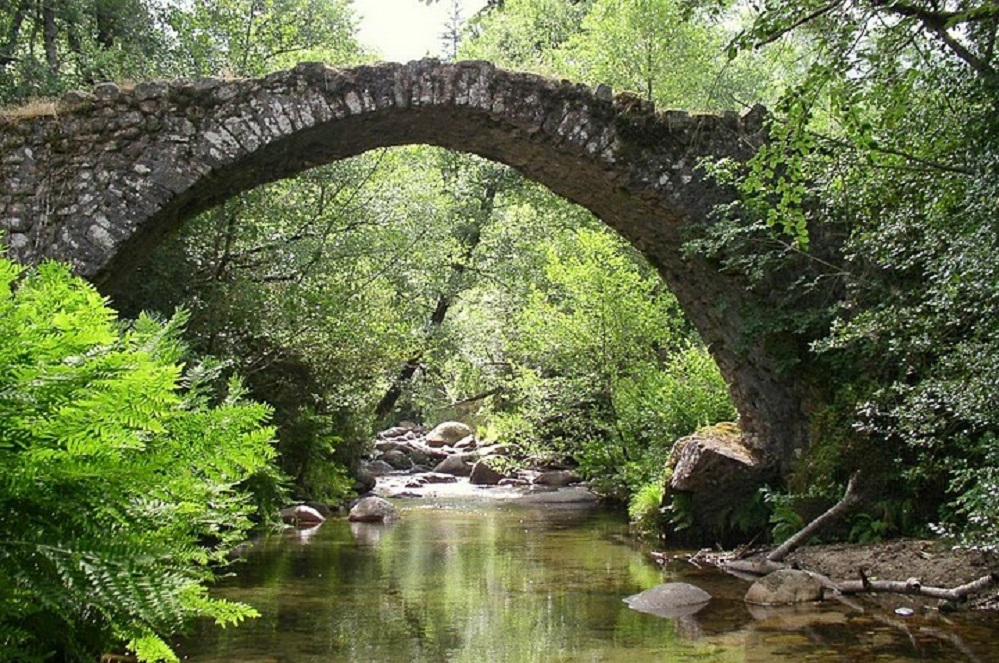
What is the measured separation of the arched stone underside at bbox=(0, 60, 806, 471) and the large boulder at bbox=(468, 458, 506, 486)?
8054mm

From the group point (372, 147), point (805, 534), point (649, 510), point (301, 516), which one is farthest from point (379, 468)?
point (805, 534)

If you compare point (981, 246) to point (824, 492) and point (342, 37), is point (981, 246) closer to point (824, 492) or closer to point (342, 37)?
point (824, 492)

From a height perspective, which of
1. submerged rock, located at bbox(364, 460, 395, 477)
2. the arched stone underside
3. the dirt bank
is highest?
the arched stone underside

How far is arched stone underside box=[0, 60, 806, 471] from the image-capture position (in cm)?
777

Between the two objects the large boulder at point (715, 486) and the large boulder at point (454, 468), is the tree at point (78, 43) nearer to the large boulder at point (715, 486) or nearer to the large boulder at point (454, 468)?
the large boulder at point (715, 486)

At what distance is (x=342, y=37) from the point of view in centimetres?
1614

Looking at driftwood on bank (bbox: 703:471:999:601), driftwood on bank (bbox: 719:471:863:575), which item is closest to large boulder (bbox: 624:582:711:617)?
driftwood on bank (bbox: 703:471:999:601)

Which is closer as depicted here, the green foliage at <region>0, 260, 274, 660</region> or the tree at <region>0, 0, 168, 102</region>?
the green foliage at <region>0, 260, 274, 660</region>

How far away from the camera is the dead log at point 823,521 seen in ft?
25.1

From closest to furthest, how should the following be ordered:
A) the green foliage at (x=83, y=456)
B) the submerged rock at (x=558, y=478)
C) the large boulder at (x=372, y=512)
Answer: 1. the green foliage at (x=83, y=456)
2. the large boulder at (x=372, y=512)
3. the submerged rock at (x=558, y=478)

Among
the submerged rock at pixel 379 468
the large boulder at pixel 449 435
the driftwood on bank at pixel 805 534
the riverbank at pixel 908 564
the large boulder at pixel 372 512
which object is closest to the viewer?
the riverbank at pixel 908 564

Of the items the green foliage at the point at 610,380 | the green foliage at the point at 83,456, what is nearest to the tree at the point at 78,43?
the green foliage at the point at 610,380

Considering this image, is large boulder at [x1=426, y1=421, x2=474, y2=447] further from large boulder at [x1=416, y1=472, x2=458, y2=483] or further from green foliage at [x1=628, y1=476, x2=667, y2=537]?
green foliage at [x1=628, y1=476, x2=667, y2=537]

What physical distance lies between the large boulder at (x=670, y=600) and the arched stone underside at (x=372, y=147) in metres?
2.77
